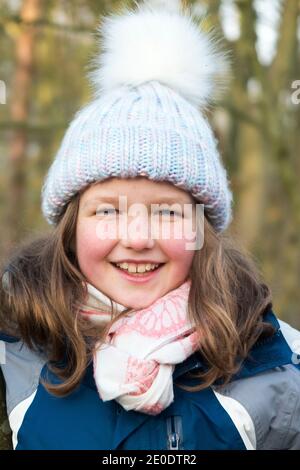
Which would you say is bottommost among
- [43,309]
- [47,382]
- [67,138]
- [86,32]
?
[47,382]

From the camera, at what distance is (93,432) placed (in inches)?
85.1

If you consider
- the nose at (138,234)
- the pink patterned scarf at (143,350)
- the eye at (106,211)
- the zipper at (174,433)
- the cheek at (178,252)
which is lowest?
the zipper at (174,433)

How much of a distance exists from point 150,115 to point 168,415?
0.96 meters

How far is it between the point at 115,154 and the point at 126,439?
87 cm

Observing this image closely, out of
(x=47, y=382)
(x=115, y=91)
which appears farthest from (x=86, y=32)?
(x=47, y=382)

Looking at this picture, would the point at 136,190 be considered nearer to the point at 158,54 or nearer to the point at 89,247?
the point at 89,247

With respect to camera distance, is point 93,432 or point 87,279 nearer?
point 93,432

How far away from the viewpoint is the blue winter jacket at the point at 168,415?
215 cm

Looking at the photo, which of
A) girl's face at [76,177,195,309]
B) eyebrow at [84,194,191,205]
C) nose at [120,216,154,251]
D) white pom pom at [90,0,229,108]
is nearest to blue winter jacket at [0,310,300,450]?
girl's face at [76,177,195,309]

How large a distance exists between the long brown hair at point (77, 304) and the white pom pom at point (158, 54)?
50cm

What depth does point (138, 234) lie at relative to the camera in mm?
2275

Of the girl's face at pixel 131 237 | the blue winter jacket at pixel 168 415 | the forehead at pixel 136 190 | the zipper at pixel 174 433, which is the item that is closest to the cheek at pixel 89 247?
the girl's face at pixel 131 237

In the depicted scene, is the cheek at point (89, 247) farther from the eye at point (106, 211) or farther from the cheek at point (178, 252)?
the cheek at point (178, 252)

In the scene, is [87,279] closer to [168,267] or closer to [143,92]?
[168,267]
